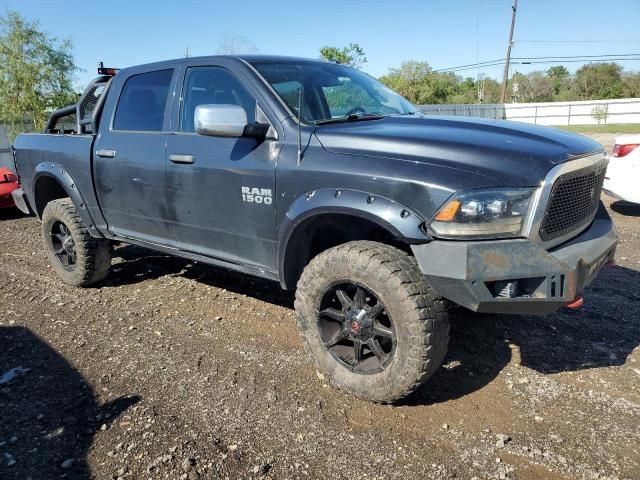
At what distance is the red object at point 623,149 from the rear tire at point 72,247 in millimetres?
6707

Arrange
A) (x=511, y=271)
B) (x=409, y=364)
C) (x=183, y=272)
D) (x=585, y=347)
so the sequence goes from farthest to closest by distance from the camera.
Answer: (x=183, y=272) → (x=585, y=347) → (x=409, y=364) → (x=511, y=271)

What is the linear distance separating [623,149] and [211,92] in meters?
6.06

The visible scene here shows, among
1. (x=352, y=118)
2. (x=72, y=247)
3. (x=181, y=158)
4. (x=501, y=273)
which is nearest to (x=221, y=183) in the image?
(x=181, y=158)

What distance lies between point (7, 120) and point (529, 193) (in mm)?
15936

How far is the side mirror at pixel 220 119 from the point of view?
10.2 ft

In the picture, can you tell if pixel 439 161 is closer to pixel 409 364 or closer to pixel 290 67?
pixel 409 364

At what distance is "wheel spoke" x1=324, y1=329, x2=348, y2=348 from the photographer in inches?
121

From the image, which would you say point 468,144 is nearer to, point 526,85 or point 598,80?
point 598,80

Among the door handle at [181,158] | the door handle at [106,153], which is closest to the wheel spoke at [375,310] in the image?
the door handle at [181,158]

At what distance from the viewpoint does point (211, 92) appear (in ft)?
12.3

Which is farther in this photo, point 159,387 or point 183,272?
point 183,272

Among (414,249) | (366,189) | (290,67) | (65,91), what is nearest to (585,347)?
(414,249)

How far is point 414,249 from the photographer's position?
2.65 metres

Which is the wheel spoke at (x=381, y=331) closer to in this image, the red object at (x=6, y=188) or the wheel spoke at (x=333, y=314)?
the wheel spoke at (x=333, y=314)
